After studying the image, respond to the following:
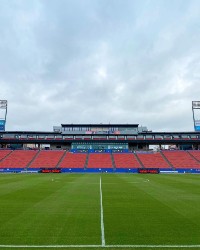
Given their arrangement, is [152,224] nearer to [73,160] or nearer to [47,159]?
[73,160]

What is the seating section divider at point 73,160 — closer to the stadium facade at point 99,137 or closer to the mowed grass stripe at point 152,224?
the stadium facade at point 99,137

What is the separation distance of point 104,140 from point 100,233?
88267mm

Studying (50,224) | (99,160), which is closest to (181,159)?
(99,160)

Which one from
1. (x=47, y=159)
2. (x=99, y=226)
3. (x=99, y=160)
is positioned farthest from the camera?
(x=47, y=159)

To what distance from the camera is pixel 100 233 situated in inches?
404

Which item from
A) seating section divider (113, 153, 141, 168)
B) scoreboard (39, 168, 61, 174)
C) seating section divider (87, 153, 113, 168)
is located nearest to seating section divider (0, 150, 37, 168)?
scoreboard (39, 168, 61, 174)

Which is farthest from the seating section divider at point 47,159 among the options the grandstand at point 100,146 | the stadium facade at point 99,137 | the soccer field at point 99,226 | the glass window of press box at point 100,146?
the soccer field at point 99,226

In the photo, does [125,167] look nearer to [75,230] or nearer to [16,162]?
[16,162]

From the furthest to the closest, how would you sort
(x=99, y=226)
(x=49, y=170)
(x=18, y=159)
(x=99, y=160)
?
(x=99, y=160) < (x=18, y=159) < (x=49, y=170) < (x=99, y=226)

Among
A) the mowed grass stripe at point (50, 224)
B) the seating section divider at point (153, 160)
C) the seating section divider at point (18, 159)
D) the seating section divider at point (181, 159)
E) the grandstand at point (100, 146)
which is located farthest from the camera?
the grandstand at point (100, 146)

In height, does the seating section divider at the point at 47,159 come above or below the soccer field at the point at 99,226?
above

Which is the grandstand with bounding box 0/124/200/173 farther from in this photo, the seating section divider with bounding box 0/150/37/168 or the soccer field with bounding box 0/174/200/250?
the soccer field with bounding box 0/174/200/250

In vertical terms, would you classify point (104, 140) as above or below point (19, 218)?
above

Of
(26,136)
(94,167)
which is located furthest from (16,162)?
(94,167)
